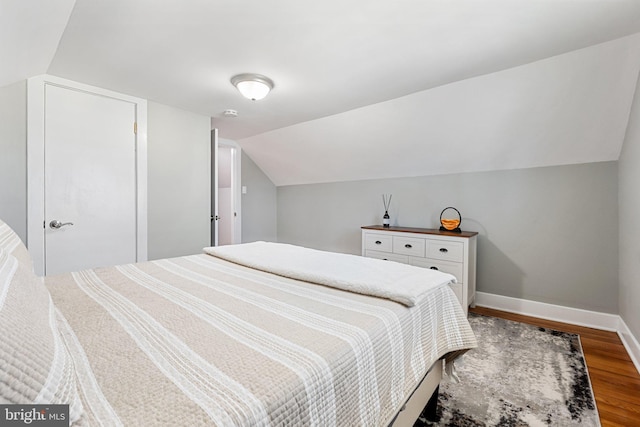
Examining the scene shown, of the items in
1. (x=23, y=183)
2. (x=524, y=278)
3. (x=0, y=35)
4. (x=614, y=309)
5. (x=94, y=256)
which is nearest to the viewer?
(x=0, y=35)

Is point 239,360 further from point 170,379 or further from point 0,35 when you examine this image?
point 0,35

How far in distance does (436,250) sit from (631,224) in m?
1.45

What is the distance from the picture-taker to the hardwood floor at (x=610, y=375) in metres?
1.52

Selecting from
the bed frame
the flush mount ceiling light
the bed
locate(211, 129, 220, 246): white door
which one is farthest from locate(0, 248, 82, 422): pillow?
locate(211, 129, 220, 246): white door

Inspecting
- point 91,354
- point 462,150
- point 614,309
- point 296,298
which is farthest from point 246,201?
point 614,309

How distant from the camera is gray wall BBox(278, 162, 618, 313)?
8.51ft

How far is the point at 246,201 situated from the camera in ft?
16.2

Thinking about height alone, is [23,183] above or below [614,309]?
above

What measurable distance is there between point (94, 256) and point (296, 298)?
8.41ft

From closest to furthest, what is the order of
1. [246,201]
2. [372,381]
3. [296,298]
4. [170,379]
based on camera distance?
[170,379] → [372,381] → [296,298] → [246,201]

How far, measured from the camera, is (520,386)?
5.73 feet

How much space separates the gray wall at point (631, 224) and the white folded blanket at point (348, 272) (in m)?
1.60

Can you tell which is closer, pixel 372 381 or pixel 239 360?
pixel 239 360

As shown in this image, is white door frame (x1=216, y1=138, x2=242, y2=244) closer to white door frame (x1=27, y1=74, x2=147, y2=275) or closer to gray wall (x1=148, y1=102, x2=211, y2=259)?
gray wall (x1=148, y1=102, x2=211, y2=259)
